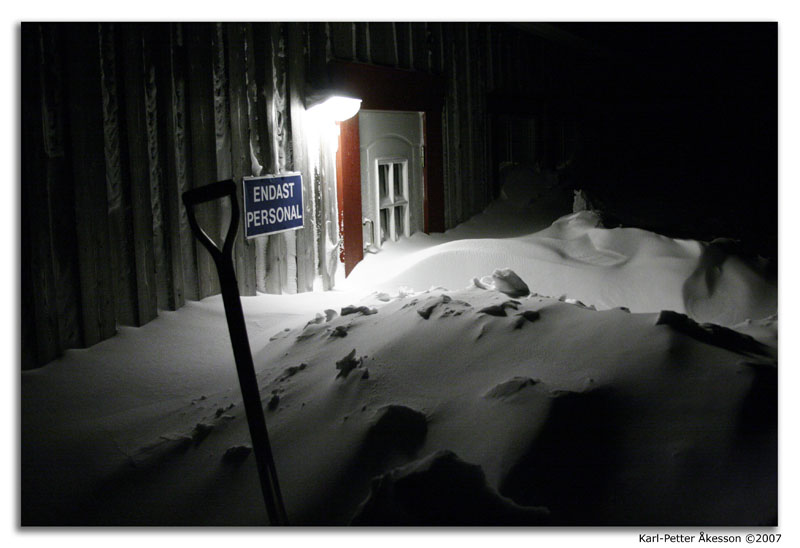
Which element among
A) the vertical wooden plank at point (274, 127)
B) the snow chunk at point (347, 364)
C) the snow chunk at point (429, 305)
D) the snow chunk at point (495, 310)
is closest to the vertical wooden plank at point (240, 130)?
the vertical wooden plank at point (274, 127)

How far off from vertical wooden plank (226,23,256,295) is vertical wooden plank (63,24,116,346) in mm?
1052

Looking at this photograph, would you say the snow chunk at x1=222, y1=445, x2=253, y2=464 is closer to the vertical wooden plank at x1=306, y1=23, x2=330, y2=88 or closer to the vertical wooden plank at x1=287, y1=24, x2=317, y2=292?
the vertical wooden plank at x1=287, y1=24, x2=317, y2=292

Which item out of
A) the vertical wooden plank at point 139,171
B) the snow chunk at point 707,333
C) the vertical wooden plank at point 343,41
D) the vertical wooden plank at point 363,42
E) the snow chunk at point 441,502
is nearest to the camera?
the snow chunk at point 441,502

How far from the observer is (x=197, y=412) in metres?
3.34

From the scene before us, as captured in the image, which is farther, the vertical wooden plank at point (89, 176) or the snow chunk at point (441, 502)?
the vertical wooden plank at point (89, 176)

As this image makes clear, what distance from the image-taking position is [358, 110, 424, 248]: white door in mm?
6848

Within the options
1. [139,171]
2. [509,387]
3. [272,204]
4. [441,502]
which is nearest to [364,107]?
[272,204]

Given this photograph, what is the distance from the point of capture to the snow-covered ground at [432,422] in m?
2.47

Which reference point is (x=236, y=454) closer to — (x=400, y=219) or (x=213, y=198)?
(x=213, y=198)

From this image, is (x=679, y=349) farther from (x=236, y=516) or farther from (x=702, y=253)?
(x=702, y=253)

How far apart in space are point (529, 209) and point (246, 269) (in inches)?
217

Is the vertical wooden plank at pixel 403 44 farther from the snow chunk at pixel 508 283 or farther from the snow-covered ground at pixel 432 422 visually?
the snow-covered ground at pixel 432 422

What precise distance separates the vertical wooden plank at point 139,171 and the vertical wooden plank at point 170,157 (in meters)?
0.13
